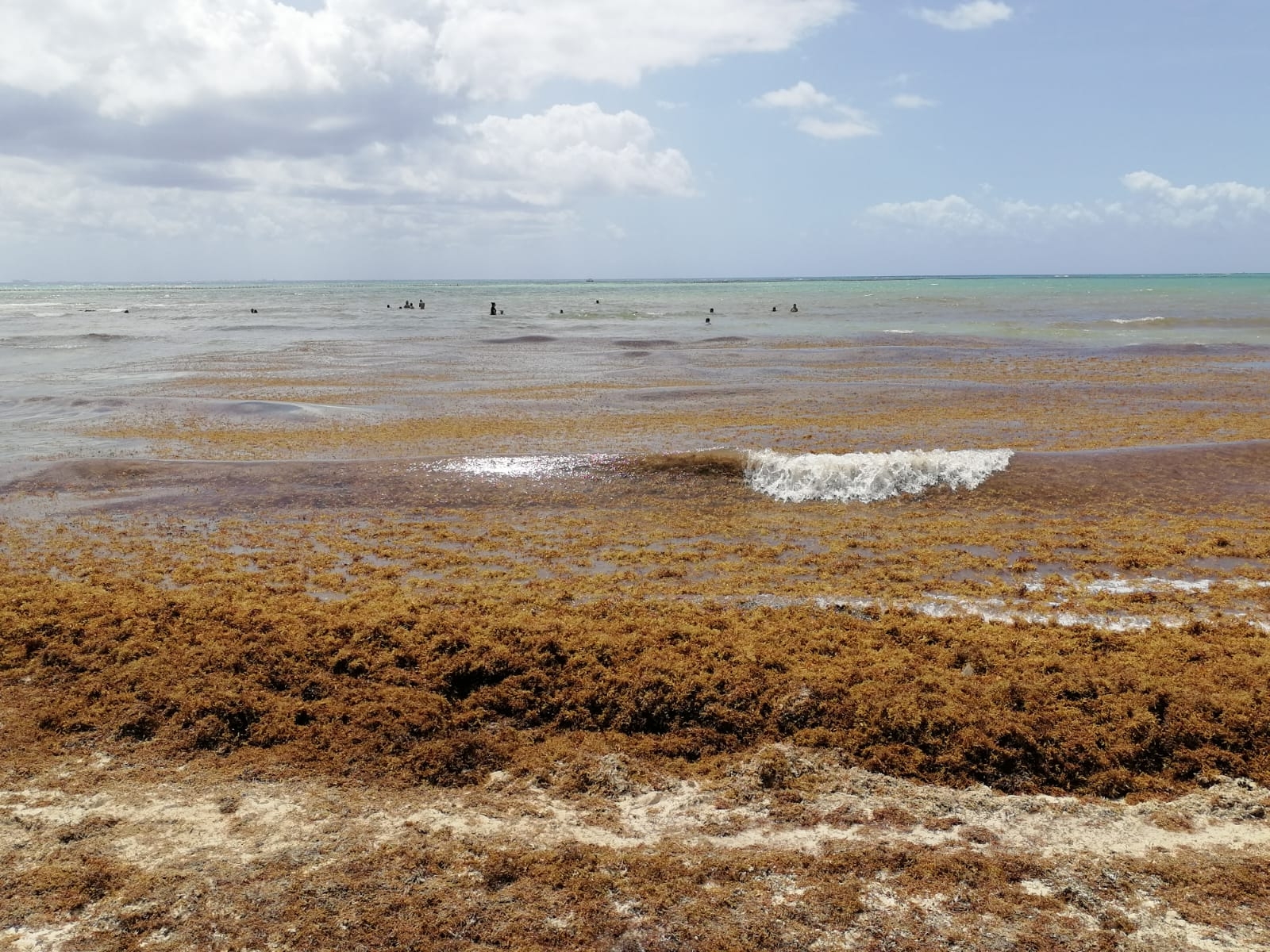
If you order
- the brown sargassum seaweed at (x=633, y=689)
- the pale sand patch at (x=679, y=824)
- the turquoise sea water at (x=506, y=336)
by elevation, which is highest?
the turquoise sea water at (x=506, y=336)

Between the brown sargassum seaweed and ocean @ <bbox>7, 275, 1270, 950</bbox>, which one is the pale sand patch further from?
the brown sargassum seaweed

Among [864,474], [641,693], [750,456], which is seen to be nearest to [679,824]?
[641,693]

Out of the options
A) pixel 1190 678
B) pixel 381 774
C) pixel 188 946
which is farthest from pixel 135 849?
pixel 1190 678

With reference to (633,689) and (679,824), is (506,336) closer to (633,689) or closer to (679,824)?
(633,689)

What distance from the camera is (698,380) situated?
98.4 feet

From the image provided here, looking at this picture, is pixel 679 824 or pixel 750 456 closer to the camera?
pixel 679 824

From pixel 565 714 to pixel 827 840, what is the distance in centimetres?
248

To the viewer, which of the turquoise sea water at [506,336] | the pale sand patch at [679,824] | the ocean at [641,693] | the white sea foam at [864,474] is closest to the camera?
the ocean at [641,693]

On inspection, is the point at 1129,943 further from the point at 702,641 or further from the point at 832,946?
the point at 702,641

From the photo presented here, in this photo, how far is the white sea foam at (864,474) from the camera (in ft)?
45.5

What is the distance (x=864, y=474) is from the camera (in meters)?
14.2

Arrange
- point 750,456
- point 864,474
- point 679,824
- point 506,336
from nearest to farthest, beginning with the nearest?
1. point 679,824
2. point 864,474
3. point 750,456
4. point 506,336

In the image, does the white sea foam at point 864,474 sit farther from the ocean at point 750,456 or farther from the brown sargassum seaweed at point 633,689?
the brown sargassum seaweed at point 633,689

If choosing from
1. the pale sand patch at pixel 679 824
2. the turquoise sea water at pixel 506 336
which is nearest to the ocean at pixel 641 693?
the pale sand patch at pixel 679 824
